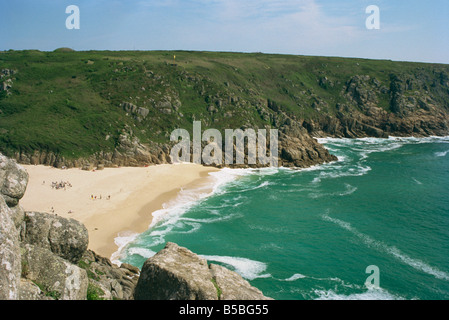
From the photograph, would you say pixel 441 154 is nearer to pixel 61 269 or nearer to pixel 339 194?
→ pixel 339 194

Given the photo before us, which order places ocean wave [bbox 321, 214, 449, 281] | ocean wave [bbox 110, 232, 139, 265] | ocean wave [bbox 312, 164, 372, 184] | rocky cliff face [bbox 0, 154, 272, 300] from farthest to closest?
ocean wave [bbox 312, 164, 372, 184], ocean wave [bbox 110, 232, 139, 265], ocean wave [bbox 321, 214, 449, 281], rocky cliff face [bbox 0, 154, 272, 300]

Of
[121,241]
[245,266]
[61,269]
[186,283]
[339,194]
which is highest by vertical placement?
[61,269]

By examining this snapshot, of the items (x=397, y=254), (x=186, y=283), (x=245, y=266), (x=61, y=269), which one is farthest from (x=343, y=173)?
(x=61, y=269)

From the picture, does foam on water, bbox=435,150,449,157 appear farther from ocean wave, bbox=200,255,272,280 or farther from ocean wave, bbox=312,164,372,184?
ocean wave, bbox=200,255,272,280

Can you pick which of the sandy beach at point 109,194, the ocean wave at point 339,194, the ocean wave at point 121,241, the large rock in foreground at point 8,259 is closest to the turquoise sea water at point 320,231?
the ocean wave at point 339,194

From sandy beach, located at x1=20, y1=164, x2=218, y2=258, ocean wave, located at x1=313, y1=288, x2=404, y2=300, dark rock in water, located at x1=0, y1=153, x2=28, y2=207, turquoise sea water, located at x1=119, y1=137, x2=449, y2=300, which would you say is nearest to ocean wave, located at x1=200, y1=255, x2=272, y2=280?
turquoise sea water, located at x1=119, y1=137, x2=449, y2=300

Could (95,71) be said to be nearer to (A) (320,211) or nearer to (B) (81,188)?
(B) (81,188)
